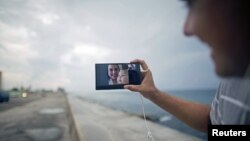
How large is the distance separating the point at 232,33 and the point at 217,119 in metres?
0.45

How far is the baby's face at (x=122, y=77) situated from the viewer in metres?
1.60

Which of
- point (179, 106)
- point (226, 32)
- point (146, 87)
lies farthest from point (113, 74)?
point (226, 32)

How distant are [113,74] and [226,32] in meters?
0.97

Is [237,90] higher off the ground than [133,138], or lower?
higher

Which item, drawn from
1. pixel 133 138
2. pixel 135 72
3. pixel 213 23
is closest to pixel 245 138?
pixel 135 72

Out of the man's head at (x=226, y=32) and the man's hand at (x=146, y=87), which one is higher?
the man's head at (x=226, y=32)

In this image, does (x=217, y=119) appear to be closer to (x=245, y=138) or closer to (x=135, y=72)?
(x=245, y=138)

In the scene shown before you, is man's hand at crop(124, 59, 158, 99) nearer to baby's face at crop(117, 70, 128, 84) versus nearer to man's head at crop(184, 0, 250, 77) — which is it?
baby's face at crop(117, 70, 128, 84)

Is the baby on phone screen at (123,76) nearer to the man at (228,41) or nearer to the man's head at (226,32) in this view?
the man at (228,41)

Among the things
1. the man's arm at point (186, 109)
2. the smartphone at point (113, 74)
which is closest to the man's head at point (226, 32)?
the man's arm at point (186, 109)

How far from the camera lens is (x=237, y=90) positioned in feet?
2.87

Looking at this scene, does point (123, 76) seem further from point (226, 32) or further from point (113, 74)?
point (226, 32)

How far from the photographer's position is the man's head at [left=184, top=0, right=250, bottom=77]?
2.45ft

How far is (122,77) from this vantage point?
1.62 meters
